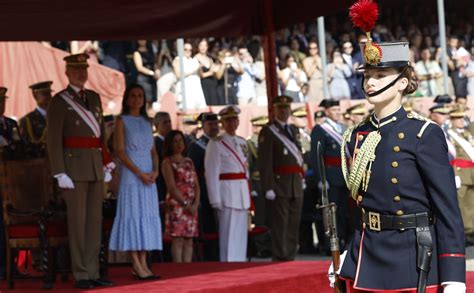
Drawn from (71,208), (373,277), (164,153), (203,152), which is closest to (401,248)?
(373,277)

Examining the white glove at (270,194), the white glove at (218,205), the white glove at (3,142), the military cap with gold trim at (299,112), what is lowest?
the white glove at (218,205)

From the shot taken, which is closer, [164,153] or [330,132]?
[164,153]

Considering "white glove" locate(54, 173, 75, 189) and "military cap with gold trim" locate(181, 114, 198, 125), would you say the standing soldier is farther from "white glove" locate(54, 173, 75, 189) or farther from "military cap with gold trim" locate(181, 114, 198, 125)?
"white glove" locate(54, 173, 75, 189)

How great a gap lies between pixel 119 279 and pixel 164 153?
6.85ft

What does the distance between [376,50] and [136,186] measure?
4.93 m

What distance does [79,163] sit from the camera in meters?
9.77

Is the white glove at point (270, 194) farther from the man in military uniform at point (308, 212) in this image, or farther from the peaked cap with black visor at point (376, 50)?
the peaked cap with black visor at point (376, 50)

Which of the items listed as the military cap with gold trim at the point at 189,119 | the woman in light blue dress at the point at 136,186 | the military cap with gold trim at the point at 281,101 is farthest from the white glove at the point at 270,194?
the woman in light blue dress at the point at 136,186

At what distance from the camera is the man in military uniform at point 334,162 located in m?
14.1

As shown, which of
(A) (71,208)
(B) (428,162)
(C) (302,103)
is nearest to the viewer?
(B) (428,162)

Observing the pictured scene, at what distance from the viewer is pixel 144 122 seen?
10.2 metres

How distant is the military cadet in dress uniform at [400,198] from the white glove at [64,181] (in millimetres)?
4356

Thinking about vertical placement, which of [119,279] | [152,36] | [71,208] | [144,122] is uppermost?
[152,36]

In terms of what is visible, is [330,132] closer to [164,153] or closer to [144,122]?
[164,153]
